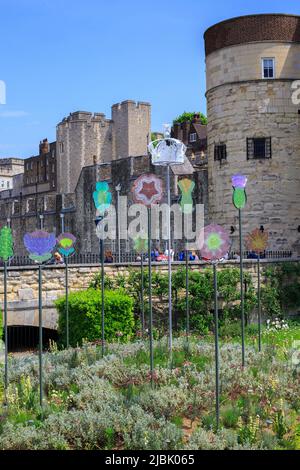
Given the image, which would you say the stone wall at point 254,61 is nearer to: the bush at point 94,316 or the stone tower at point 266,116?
the stone tower at point 266,116

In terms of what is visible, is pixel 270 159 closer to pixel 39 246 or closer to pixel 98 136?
pixel 39 246

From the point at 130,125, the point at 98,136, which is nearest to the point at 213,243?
the point at 130,125

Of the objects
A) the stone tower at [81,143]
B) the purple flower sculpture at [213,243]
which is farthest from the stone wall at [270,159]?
the stone tower at [81,143]

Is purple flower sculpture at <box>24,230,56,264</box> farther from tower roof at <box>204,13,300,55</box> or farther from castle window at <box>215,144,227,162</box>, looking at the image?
tower roof at <box>204,13,300,55</box>

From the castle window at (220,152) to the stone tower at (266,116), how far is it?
0.50 meters

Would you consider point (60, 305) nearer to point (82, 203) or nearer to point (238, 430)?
point (238, 430)

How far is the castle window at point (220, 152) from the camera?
2744 cm

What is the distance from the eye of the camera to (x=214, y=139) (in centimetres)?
2795

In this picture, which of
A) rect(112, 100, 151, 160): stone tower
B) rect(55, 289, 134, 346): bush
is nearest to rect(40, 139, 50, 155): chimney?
rect(112, 100, 151, 160): stone tower

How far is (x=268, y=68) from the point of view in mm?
26641

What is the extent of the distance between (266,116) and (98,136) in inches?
1657

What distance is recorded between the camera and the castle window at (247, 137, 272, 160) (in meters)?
26.7

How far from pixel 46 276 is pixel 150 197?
6360mm

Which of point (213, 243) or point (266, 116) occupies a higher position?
point (266, 116)
